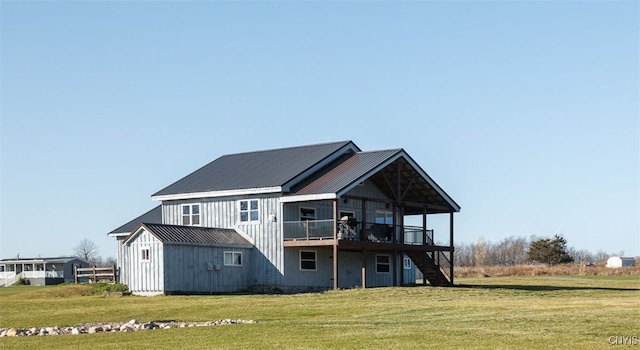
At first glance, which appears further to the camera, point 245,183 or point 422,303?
point 245,183

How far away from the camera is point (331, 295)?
40.8 metres

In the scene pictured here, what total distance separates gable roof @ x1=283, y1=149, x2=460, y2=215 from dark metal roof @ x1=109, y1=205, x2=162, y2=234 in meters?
11.3

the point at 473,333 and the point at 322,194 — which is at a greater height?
the point at 322,194

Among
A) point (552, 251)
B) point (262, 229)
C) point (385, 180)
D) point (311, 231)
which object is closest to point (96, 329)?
point (311, 231)

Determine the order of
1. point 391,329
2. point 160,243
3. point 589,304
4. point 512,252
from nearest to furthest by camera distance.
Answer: point 391,329
point 589,304
point 160,243
point 512,252

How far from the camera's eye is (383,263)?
178ft

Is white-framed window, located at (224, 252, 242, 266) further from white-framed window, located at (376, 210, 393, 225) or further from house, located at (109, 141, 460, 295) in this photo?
white-framed window, located at (376, 210, 393, 225)

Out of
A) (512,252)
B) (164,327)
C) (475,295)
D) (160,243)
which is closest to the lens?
(164,327)

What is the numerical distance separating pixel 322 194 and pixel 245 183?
528 cm

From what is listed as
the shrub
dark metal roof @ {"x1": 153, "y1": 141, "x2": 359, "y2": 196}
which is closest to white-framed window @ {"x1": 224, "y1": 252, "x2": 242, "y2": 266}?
dark metal roof @ {"x1": 153, "y1": 141, "x2": 359, "y2": 196}

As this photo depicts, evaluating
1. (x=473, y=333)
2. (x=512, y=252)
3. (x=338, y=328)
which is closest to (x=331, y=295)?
(x=338, y=328)

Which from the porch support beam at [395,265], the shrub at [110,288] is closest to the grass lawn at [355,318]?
the shrub at [110,288]

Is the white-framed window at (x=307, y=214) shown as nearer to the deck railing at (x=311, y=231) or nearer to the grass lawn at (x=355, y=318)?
the deck railing at (x=311, y=231)

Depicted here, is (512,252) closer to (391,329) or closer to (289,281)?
(289,281)
